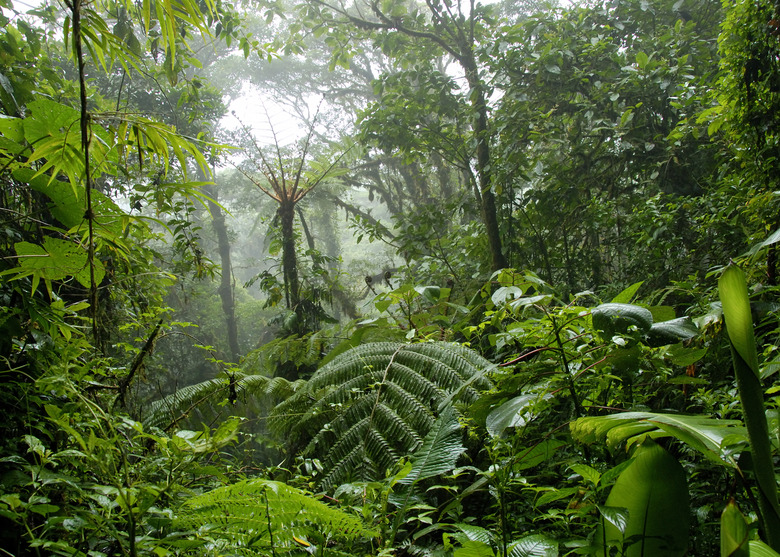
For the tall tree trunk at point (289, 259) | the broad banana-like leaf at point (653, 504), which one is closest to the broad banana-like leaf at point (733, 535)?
Answer: the broad banana-like leaf at point (653, 504)

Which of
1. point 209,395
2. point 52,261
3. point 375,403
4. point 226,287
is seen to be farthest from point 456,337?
point 226,287

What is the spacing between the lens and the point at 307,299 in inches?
133

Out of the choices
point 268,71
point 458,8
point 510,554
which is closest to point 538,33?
point 458,8

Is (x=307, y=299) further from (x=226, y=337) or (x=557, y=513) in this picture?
(x=226, y=337)

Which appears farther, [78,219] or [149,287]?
[149,287]

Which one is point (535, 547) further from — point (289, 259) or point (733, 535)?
point (289, 259)

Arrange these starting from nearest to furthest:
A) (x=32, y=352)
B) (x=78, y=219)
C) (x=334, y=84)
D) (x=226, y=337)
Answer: (x=32, y=352) → (x=78, y=219) → (x=226, y=337) → (x=334, y=84)

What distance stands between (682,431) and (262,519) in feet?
2.16

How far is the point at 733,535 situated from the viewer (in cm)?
42

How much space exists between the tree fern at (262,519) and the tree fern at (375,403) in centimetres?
38

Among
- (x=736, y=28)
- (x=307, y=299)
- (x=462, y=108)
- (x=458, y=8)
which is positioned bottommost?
(x=307, y=299)

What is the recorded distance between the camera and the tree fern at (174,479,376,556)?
73cm

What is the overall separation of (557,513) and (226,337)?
15.3m

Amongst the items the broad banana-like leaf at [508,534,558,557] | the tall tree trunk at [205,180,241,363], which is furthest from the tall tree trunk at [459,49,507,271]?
the tall tree trunk at [205,180,241,363]
